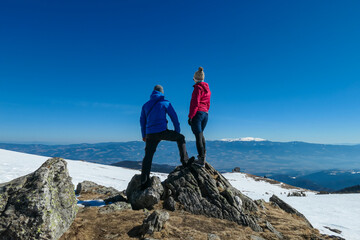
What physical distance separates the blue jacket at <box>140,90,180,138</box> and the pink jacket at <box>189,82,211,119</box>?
0.93 meters

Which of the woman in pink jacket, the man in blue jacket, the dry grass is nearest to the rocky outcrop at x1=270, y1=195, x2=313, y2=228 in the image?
the dry grass

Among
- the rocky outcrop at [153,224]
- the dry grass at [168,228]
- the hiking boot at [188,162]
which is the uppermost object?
the hiking boot at [188,162]

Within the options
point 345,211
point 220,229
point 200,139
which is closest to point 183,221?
point 220,229

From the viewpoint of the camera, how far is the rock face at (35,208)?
4.09 metres

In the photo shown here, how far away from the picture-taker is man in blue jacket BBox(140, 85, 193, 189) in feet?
24.3

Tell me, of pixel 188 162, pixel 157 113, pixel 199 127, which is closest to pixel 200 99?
pixel 199 127

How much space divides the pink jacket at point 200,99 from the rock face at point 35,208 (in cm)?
543

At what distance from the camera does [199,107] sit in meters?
8.42

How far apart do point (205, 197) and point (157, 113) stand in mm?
4260

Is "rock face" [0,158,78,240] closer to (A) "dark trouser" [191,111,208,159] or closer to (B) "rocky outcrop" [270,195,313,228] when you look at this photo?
(A) "dark trouser" [191,111,208,159]

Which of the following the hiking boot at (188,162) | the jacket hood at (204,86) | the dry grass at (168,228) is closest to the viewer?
the dry grass at (168,228)

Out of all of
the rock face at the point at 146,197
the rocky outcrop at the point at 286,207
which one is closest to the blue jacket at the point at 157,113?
the rock face at the point at 146,197

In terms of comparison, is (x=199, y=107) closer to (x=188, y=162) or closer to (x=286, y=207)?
(x=188, y=162)

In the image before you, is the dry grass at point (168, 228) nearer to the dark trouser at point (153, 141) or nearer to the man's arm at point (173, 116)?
the dark trouser at point (153, 141)
